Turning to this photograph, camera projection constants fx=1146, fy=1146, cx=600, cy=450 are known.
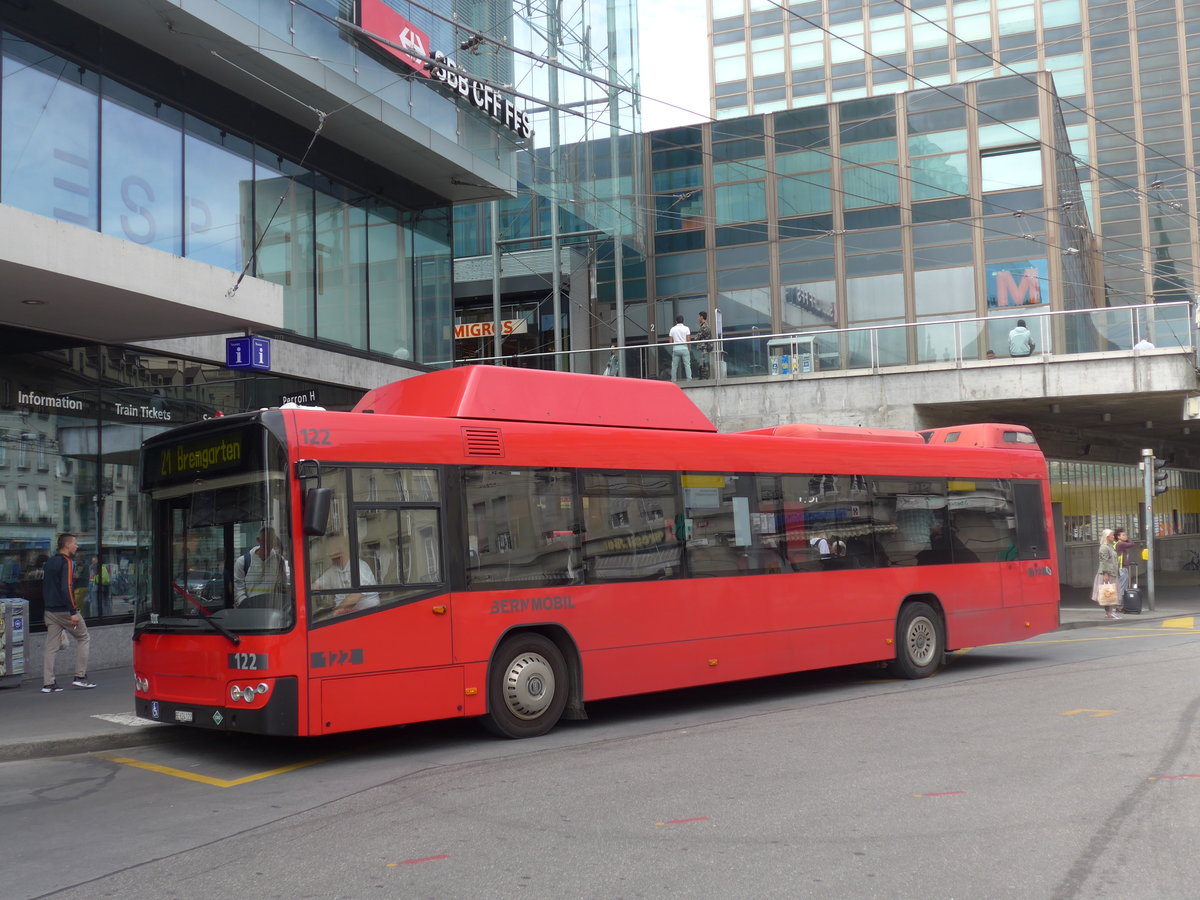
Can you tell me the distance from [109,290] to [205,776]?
5.61 metres

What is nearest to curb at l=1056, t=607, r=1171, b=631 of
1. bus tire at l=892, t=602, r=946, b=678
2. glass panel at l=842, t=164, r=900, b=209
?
bus tire at l=892, t=602, r=946, b=678

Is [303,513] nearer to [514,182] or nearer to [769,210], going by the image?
[514,182]

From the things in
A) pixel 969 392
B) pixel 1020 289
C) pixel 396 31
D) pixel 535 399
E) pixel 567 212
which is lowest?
pixel 535 399

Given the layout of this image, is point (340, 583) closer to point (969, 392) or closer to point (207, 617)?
point (207, 617)

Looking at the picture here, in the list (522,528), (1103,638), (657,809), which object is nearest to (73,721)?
(522,528)

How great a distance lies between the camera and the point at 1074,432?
2988 centimetres

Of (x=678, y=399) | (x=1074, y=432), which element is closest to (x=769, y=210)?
(x=1074, y=432)

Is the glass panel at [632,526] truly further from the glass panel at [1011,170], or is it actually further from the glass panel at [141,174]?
the glass panel at [1011,170]

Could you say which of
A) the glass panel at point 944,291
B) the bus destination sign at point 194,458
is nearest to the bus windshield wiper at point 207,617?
the bus destination sign at point 194,458

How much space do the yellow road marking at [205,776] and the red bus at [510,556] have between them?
40cm

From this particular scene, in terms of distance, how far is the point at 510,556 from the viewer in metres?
9.93

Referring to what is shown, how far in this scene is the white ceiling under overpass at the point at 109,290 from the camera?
10.8 metres

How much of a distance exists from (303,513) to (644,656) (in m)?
3.80

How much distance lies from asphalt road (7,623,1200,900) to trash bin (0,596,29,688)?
3.65 m
